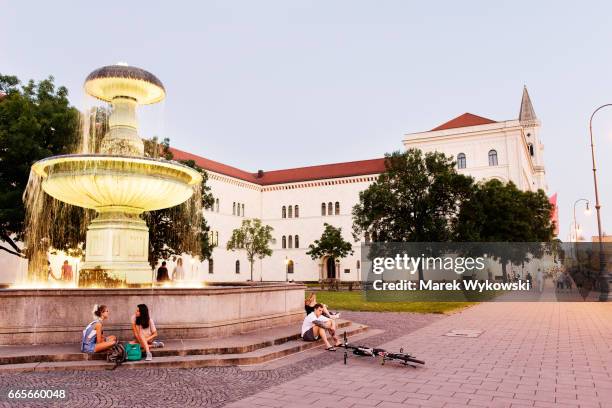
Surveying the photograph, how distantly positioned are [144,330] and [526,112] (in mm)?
98032

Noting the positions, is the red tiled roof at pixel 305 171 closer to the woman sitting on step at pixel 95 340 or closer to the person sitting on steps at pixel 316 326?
the person sitting on steps at pixel 316 326

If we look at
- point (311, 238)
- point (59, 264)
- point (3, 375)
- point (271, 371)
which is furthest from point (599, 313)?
point (311, 238)

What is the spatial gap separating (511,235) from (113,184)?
37.6m

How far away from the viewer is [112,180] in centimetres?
1144

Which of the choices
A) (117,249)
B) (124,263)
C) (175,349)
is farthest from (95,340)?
(117,249)

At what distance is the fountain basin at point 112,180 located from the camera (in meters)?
11.3

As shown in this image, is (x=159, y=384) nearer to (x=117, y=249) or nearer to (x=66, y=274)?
(x=117, y=249)

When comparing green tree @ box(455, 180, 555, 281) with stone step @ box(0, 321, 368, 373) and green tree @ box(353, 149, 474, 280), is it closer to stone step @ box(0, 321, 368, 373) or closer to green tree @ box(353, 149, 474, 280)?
green tree @ box(353, 149, 474, 280)

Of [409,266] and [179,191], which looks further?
[409,266]

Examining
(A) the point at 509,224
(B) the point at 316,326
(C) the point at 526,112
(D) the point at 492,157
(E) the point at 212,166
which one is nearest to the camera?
(B) the point at 316,326

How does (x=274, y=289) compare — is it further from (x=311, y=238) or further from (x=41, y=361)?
(x=311, y=238)

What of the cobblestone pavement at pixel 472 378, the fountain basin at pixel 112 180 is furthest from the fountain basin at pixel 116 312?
the fountain basin at pixel 112 180

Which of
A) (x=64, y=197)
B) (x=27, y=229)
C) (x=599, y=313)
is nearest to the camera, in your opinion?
(x=64, y=197)

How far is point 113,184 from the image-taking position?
1152cm
